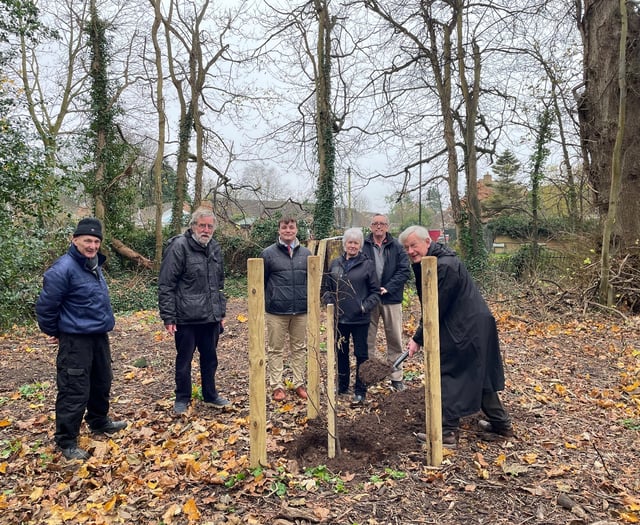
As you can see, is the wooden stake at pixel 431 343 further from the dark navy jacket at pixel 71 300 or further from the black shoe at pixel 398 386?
the dark navy jacket at pixel 71 300

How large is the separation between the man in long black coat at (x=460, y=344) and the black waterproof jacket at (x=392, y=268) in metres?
1.15

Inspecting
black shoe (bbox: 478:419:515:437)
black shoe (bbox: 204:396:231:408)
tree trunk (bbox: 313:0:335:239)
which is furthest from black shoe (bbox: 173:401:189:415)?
tree trunk (bbox: 313:0:335:239)

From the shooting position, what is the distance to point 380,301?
5199 millimetres

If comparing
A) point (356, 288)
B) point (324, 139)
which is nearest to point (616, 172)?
point (356, 288)

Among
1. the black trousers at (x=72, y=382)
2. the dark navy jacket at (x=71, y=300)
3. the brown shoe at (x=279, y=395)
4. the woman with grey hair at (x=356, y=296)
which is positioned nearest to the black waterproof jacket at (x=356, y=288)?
the woman with grey hair at (x=356, y=296)

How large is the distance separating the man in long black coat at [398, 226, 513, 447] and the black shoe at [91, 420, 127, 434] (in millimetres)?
2766

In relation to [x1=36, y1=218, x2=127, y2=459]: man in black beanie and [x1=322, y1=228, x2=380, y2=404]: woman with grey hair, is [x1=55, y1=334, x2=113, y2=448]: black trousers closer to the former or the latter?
[x1=36, y1=218, x2=127, y2=459]: man in black beanie

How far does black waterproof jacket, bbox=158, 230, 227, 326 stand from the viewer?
4.39m

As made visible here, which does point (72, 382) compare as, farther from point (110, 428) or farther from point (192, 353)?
point (192, 353)

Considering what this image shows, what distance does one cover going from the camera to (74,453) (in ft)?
12.5

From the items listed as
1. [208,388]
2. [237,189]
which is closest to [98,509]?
[208,388]

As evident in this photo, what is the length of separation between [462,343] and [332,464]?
1.41 meters

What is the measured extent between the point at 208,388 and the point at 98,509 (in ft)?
5.79

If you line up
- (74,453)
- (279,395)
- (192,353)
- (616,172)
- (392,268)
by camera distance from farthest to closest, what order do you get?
(616,172), (392,268), (279,395), (192,353), (74,453)
